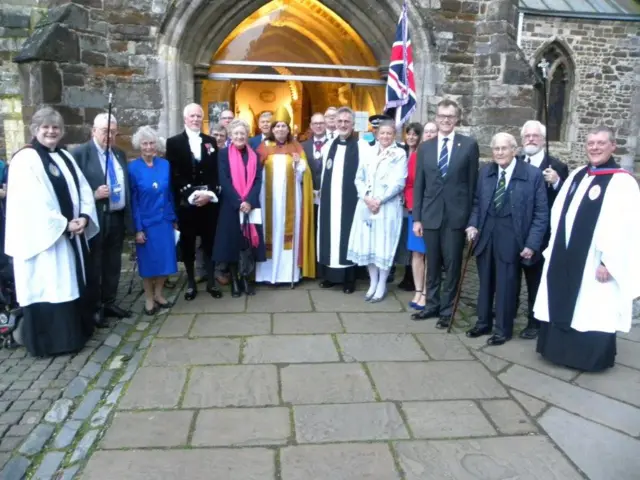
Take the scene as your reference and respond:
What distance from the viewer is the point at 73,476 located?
272cm

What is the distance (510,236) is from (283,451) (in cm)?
258

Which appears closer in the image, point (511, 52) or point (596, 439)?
point (596, 439)

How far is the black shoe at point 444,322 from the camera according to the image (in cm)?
493

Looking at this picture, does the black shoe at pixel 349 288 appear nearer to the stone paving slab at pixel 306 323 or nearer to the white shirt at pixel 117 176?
the stone paving slab at pixel 306 323

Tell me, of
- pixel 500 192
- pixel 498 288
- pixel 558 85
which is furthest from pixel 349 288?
pixel 558 85

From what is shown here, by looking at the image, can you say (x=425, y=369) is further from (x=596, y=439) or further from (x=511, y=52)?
(x=511, y=52)

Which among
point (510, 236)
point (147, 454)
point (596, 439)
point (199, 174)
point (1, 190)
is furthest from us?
point (199, 174)

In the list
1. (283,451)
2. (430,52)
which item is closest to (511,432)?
(283,451)

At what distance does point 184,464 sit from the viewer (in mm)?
2812

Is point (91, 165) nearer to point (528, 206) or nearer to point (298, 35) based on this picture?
point (528, 206)

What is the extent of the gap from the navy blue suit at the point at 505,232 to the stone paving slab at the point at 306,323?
1279 millimetres

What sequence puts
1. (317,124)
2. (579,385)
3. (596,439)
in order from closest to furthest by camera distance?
(596,439) < (579,385) < (317,124)

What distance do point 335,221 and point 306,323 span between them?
1332mm

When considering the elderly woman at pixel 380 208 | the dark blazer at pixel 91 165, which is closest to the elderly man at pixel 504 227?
the elderly woman at pixel 380 208
